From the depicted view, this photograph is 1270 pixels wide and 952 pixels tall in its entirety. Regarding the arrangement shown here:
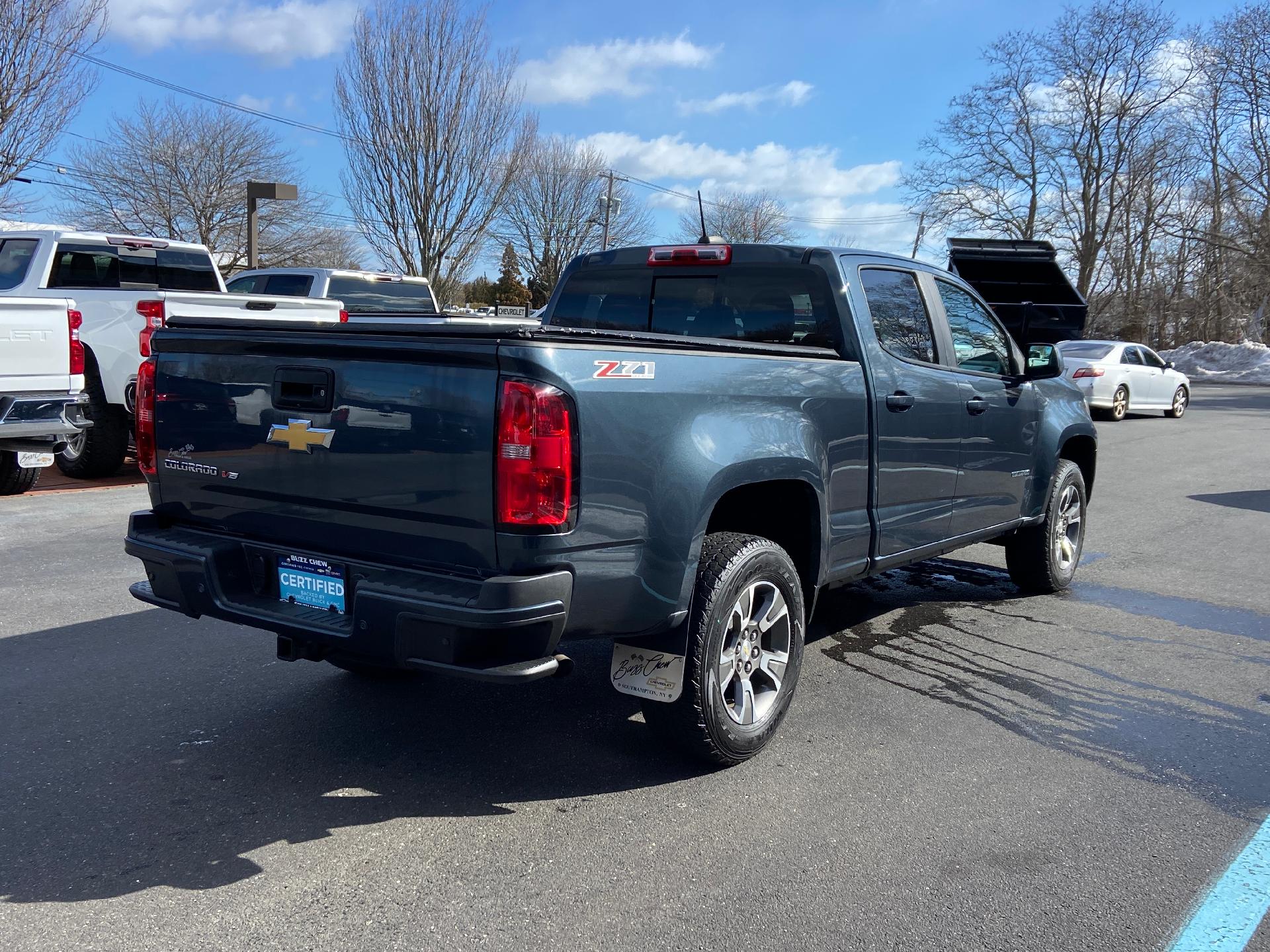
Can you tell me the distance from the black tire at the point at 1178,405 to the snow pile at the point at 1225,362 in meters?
17.7

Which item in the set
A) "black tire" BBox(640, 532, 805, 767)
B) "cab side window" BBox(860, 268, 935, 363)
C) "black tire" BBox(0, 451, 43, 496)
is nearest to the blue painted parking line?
"black tire" BBox(640, 532, 805, 767)

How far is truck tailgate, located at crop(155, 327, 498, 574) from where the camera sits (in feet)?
9.73

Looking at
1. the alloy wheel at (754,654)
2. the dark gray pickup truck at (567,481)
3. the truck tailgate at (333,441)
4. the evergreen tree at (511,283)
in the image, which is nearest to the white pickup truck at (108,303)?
the truck tailgate at (333,441)

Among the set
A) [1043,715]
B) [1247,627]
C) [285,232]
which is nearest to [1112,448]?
[1247,627]

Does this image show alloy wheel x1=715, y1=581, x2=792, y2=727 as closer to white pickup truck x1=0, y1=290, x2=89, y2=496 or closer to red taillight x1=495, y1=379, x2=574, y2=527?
red taillight x1=495, y1=379, x2=574, y2=527

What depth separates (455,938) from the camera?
8.73 feet

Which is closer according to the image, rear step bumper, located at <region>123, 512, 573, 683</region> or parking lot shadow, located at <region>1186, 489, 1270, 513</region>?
rear step bumper, located at <region>123, 512, 573, 683</region>

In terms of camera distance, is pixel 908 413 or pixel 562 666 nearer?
pixel 562 666

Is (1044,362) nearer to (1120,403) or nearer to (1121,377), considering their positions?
(1121,377)

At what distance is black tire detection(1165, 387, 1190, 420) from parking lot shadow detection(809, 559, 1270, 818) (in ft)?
53.8

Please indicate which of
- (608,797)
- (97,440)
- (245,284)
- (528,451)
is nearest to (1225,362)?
(245,284)

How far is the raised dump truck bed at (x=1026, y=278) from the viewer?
12453mm

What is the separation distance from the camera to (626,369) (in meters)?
3.13

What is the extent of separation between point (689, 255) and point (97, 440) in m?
7.41
